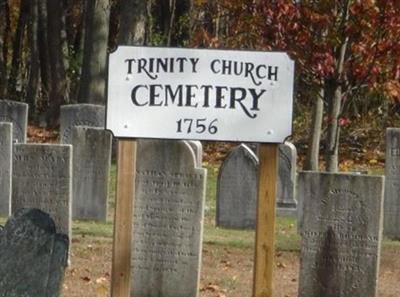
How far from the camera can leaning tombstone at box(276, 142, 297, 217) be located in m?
17.8

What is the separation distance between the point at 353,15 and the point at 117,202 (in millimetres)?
7067

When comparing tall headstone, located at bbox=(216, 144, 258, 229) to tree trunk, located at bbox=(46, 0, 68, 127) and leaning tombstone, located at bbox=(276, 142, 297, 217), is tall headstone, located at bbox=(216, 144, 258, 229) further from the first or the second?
A: tree trunk, located at bbox=(46, 0, 68, 127)

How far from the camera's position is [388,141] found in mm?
16328

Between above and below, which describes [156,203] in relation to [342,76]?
below

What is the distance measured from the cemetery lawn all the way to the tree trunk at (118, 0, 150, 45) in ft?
32.7

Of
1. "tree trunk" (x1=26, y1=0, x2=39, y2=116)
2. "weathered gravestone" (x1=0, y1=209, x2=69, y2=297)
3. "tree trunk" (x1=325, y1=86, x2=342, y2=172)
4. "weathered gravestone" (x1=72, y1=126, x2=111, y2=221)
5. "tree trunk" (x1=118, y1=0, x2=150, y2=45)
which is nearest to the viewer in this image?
"weathered gravestone" (x1=0, y1=209, x2=69, y2=297)

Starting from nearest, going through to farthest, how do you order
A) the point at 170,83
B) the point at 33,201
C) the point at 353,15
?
the point at 170,83, the point at 33,201, the point at 353,15

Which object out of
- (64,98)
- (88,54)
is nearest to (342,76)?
(88,54)

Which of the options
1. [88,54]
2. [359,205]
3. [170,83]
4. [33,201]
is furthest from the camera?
[88,54]

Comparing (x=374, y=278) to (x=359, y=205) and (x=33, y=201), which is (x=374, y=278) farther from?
(x=33, y=201)

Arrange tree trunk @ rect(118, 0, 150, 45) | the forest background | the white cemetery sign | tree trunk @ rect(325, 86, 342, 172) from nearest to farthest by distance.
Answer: the white cemetery sign < the forest background < tree trunk @ rect(325, 86, 342, 172) < tree trunk @ rect(118, 0, 150, 45)

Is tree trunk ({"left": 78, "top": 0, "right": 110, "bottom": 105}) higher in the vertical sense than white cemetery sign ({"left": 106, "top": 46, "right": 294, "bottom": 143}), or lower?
higher

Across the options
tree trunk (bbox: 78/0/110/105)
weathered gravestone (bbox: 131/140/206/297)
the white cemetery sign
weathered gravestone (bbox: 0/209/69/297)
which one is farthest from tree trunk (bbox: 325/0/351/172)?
tree trunk (bbox: 78/0/110/105)

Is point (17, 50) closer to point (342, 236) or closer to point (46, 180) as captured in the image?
point (46, 180)
